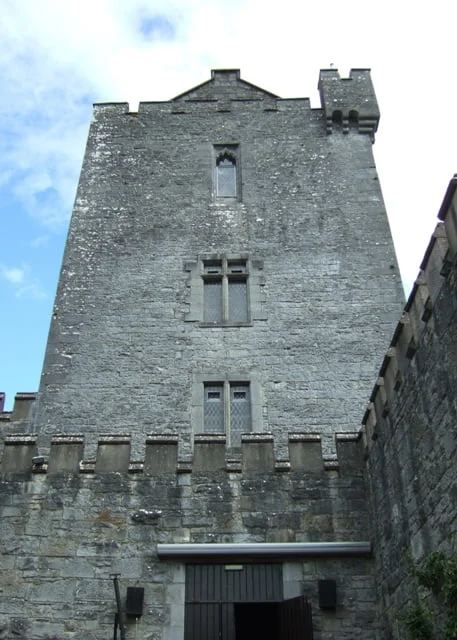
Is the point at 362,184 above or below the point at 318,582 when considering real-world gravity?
above

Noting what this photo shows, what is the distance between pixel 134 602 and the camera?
320 inches

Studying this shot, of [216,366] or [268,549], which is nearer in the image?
[268,549]

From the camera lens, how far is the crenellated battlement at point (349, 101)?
→ 50.8ft

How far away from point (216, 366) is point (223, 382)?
1.03 ft

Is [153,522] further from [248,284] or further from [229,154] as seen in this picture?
[229,154]

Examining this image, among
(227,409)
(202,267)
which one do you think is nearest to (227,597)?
(227,409)

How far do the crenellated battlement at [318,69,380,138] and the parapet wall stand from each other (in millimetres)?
8808

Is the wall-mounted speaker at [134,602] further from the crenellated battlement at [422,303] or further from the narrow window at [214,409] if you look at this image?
the narrow window at [214,409]

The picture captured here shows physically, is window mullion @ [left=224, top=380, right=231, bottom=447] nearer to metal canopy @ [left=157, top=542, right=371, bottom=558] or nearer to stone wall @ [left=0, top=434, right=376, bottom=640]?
stone wall @ [left=0, top=434, right=376, bottom=640]

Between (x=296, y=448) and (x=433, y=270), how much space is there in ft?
12.2

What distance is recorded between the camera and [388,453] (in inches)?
301

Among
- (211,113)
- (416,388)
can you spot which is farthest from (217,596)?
(211,113)

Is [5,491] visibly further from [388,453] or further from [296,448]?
[388,453]

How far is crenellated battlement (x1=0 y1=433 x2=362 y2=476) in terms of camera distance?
8.95 meters
